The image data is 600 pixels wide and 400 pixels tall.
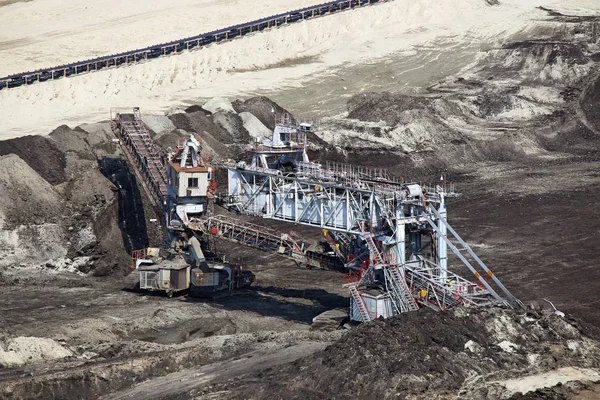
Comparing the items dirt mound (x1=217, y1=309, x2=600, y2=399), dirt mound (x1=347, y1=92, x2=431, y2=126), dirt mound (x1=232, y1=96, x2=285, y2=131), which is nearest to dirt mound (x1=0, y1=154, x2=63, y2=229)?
dirt mound (x1=232, y1=96, x2=285, y2=131)

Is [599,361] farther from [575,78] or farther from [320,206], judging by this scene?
[575,78]

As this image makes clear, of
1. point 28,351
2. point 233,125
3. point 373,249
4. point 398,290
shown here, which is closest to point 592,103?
point 233,125

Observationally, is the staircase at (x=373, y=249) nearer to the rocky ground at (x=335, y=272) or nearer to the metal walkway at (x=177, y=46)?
the rocky ground at (x=335, y=272)

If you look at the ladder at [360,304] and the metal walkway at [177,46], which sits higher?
the metal walkway at [177,46]

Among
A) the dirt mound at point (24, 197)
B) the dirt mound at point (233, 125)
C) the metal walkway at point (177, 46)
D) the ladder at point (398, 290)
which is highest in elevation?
the metal walkway at point (177, 46)

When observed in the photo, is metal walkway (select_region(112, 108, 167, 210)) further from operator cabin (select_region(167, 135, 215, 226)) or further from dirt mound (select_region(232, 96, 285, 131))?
dirt mound (select_region(232, 96, 285, 131))

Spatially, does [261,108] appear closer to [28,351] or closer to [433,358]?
[28,351]

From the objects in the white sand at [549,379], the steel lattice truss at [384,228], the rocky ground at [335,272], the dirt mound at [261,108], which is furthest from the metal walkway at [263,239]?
the dirt mound at [261,108]
